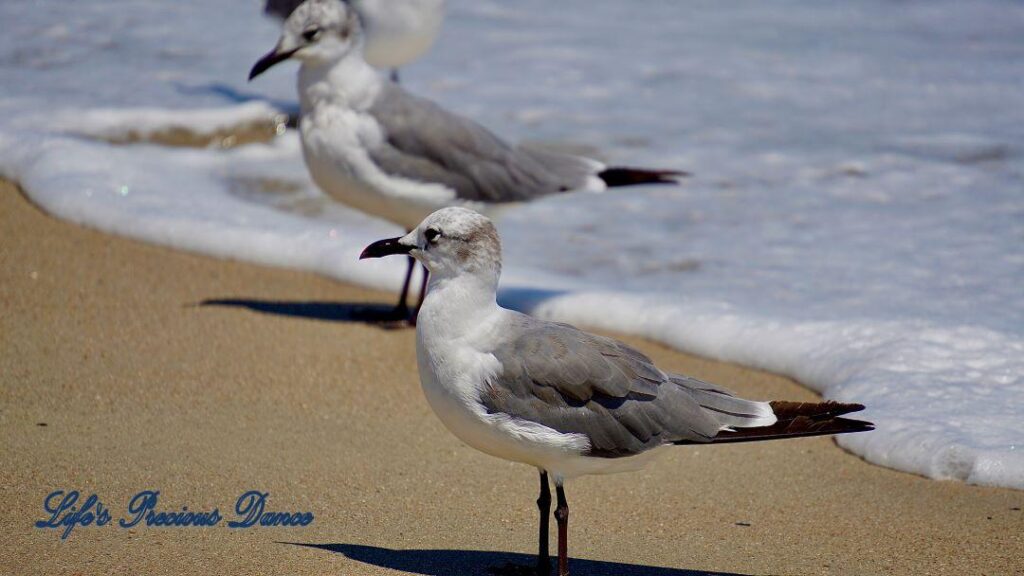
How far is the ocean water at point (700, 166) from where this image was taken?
582 cm

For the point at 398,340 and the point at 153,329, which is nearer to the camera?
the point at 153,329

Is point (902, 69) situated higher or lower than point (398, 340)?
higher

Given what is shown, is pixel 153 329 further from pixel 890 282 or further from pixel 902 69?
pixel 902 69

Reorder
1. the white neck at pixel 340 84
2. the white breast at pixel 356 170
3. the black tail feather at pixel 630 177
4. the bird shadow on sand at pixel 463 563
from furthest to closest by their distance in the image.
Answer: the black tail feather at pixel 630 177
the white neck at pixel 340 84
the white breast at pixel 356 170
the bird shadow on sand at pixel 463 563

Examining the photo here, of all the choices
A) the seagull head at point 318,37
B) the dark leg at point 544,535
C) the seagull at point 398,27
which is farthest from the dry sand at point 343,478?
the seagull at point 398,27

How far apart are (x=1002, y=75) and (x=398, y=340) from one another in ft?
20.4

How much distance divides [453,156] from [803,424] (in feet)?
10.6

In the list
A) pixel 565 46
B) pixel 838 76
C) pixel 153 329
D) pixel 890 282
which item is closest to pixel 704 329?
pixel 890 282

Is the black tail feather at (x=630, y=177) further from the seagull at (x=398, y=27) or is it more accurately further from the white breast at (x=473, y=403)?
the white breast at (x=473, y=403)

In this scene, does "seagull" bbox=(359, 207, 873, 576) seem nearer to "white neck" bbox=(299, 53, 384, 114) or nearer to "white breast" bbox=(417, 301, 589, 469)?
"white breast" bbox=(417, 301, 589, 469)

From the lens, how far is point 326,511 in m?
4.07

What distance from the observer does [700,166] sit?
8.66m

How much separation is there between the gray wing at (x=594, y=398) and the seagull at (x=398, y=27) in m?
5.40

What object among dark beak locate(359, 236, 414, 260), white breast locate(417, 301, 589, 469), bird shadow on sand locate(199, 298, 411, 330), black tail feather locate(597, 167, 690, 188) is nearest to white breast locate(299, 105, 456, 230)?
bird shadow on sand locate(199, 298, 411, 330)
